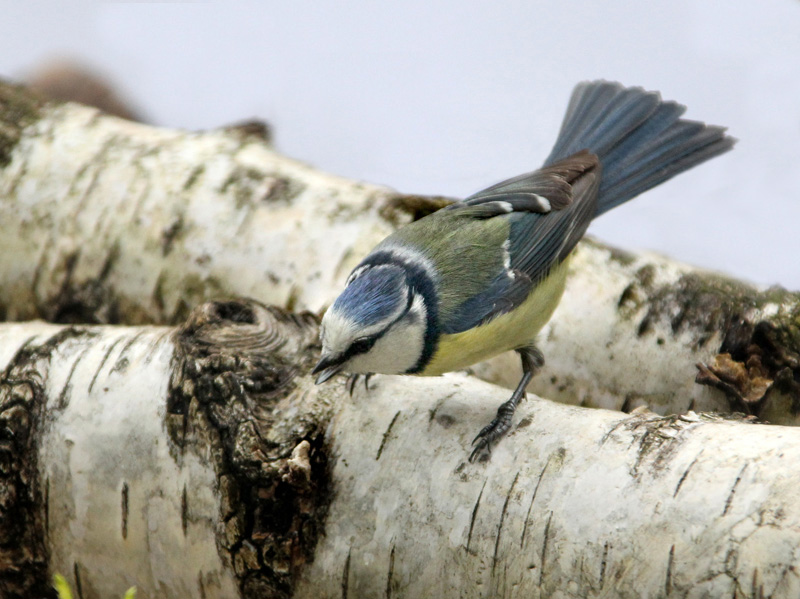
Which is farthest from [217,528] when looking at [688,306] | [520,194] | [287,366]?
[688,306]

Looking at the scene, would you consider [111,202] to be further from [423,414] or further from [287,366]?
[423,414]

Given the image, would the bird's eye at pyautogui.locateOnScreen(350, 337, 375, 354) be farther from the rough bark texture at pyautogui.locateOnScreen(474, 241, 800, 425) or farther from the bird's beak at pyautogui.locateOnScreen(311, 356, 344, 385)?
the rough bark texture at pyautogui.locateOnScreen(474, 241, 800, 425)

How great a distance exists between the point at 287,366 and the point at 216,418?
8.0 inches

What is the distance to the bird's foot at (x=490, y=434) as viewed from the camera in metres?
1.49

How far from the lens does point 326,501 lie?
154 centimetres

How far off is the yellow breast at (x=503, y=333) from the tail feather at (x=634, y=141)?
1.19ft

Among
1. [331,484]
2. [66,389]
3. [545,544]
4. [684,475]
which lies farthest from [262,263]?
[684,475]

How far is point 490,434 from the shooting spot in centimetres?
150

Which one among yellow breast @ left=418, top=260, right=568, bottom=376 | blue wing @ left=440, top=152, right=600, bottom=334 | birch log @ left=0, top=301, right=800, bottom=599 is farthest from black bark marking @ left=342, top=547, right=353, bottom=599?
blue wing @ left=440, top=152, right=600, bottom=334

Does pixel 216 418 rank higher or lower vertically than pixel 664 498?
lower

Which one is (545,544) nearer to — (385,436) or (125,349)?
(385,436)

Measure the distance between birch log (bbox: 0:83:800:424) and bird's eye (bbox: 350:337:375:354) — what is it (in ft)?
1.66

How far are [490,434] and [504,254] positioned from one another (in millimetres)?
498

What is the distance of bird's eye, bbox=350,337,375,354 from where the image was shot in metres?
1.55
